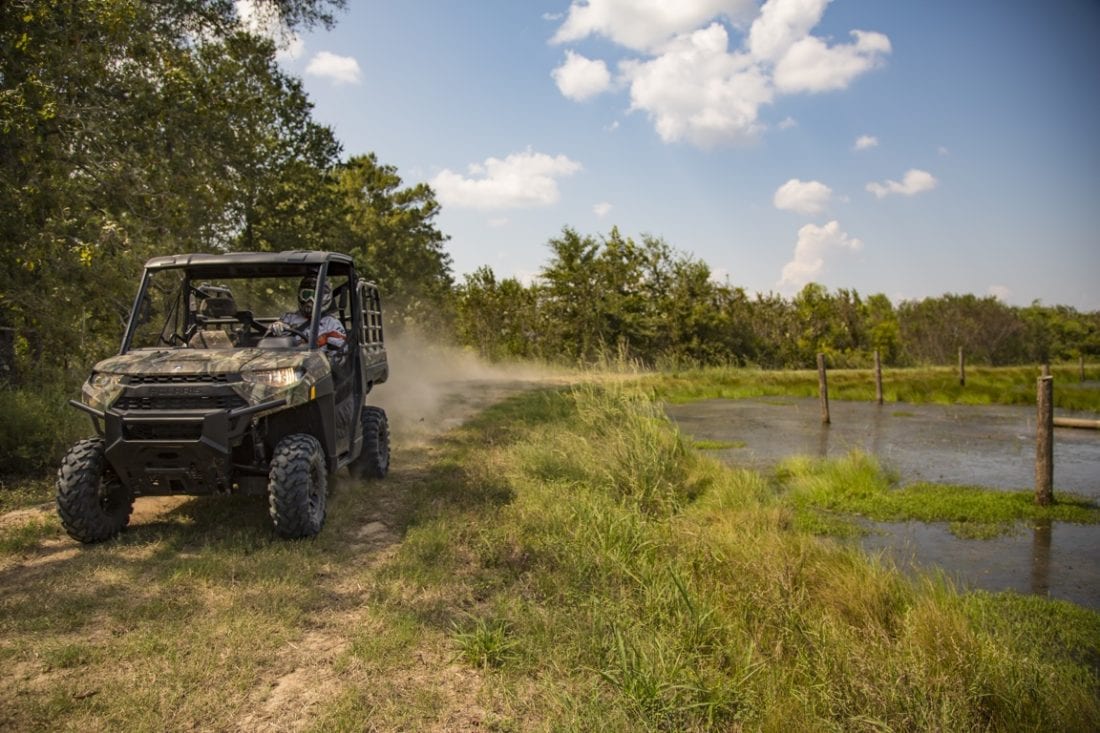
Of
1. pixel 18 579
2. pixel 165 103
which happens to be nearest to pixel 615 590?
pixel 18 579

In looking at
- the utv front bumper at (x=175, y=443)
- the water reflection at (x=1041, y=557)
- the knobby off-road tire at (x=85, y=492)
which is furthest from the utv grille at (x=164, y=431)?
the water reflection at (x=1041, y=557)

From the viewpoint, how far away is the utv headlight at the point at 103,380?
5930 mm

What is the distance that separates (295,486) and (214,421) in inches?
32.0

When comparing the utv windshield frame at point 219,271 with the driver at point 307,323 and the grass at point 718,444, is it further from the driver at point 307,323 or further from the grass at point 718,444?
the grass at point 718,444

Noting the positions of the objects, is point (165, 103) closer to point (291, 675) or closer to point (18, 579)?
point (18, 579)

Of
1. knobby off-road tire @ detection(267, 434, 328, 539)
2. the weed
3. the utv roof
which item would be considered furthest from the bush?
the weed

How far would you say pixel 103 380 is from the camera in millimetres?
6008

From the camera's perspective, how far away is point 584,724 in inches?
140

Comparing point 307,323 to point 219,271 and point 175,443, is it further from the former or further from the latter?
point 175,443

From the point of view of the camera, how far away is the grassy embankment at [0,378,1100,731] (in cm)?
379

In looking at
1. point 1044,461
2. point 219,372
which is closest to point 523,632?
point 219,372

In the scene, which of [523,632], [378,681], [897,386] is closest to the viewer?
[378,681]

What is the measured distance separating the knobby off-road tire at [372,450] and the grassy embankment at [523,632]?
1249mm

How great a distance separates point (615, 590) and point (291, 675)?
2401 mm
